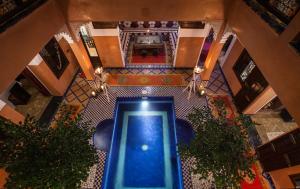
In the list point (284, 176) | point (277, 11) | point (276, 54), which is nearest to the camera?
point (276, 54)

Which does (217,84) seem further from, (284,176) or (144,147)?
(144,147)

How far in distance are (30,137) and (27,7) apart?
303 centimetres

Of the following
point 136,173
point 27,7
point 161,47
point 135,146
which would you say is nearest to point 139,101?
point 135,146

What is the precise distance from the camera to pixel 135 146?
6.07 meters

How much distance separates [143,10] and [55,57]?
4011 mm

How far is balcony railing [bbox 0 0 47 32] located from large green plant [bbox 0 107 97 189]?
6.73 feet

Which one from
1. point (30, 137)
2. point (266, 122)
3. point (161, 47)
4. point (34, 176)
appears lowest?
point (34, 176)

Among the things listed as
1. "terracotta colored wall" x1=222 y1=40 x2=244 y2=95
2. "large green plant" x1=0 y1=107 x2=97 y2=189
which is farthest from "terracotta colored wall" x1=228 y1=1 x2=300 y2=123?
"large green plant" x1=0 y1=107 x2=97 y2=189

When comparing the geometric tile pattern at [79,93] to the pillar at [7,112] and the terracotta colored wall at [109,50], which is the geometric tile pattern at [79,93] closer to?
the terracotta colored wall at [109,50]

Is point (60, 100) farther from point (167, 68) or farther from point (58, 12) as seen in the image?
point (167, 68)

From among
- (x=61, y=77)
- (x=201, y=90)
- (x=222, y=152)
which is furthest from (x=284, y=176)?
(x=61, y=77)

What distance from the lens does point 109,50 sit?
7816 mm

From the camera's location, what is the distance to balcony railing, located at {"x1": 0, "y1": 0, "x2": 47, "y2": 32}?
136 inches

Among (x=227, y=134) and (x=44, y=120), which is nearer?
(x=227, y=134)
